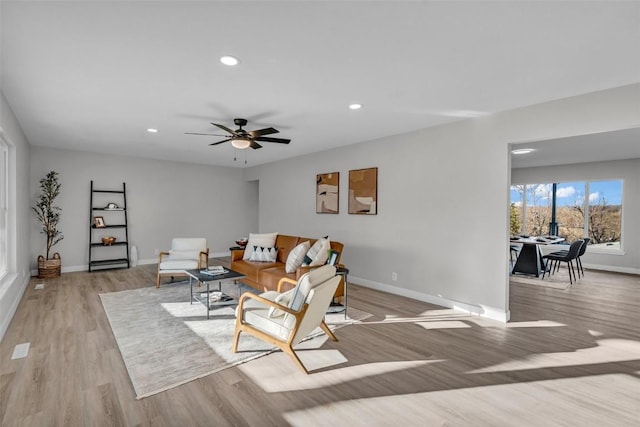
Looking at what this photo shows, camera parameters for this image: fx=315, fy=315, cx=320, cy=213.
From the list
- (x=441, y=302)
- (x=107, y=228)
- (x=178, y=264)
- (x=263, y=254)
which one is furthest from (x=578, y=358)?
(x=107, y=228)

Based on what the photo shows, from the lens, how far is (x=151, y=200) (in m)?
7.76

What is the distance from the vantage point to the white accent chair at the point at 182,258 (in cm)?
533

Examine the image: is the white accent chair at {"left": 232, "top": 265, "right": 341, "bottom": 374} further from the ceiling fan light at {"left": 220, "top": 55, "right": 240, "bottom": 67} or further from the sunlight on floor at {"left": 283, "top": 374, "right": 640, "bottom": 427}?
the ceiling fan light at {"left": 220, "top": 55, "right": 240, "bottom": 67}

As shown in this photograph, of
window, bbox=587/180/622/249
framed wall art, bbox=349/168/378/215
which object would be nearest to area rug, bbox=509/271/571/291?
window, bbox=587/180/622/249

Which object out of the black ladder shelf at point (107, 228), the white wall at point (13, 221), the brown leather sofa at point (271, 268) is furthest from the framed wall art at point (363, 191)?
the black ladder shelf at point (107, 228)

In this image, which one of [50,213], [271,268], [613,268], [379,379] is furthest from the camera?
[613,268]

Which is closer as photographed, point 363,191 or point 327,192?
point 363,191

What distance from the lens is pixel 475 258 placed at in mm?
4188

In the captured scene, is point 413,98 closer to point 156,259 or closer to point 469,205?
point 469,205

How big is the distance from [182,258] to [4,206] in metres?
2.49

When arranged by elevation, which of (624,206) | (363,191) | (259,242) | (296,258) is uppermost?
(363,191)

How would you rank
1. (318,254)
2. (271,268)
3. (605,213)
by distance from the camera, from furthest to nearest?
(605,213) → (271,268) → (318,254)

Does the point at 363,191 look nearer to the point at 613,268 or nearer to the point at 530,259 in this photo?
the point at 530,259

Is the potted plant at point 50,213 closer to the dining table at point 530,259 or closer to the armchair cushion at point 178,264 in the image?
the armchair cushion at point 178,264
